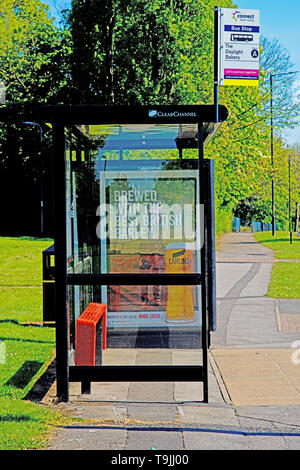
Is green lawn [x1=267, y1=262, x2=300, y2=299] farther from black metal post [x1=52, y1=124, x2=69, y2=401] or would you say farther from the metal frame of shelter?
black metal post [x1=52, y1=124, x2=69, y2=401]

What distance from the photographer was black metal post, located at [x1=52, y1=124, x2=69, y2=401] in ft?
20.0

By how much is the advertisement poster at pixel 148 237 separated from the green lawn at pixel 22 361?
121 centimetres

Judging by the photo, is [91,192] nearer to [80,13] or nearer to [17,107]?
[80,13]

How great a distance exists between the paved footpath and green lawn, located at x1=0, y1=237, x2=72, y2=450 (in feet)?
0.75

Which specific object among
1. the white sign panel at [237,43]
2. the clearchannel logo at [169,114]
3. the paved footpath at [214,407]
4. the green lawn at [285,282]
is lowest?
the green lawn at [285,282]

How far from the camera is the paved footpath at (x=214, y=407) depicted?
4.90 m

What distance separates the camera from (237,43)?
752 cm

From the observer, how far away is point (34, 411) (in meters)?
5.59

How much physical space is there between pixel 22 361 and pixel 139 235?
202 cm

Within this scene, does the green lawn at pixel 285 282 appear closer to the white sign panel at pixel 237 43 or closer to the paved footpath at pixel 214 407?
the paved footpath at pixel 214 407

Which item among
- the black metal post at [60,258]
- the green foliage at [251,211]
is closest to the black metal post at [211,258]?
the black metal post at [60,258]

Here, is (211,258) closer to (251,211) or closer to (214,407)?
(214,407)

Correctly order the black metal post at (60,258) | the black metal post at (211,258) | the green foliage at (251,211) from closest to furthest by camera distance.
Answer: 1. the black metal post at (60,258)
2. the black metal post at (211,258)
3. the green foliage at (251,211)

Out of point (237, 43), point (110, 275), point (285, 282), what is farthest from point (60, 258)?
point (285, 282)
